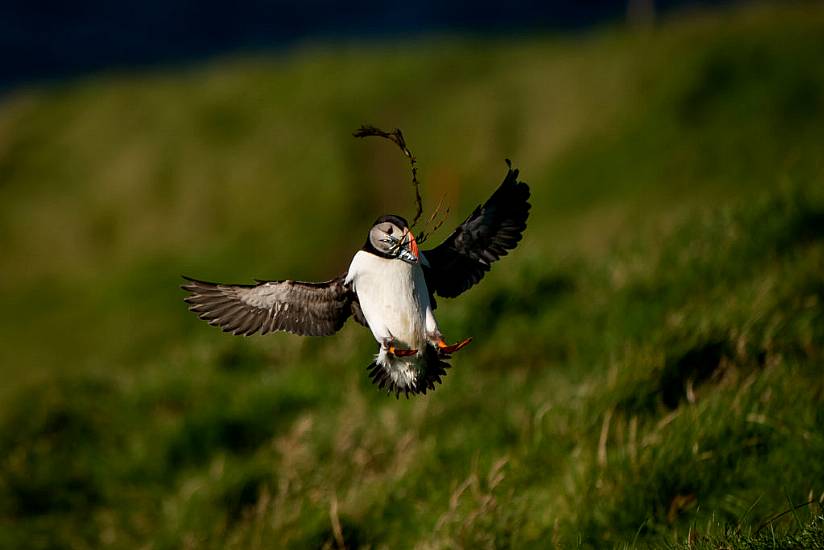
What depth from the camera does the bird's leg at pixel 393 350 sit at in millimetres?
2129

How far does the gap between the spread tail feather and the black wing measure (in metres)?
0.31

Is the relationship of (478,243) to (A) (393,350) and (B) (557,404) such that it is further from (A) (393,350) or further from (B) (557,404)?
(B) (557,404)

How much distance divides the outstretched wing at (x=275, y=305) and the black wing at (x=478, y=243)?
298 mm

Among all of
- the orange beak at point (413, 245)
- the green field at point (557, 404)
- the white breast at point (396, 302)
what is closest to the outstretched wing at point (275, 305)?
the white breast at point (396, 302)

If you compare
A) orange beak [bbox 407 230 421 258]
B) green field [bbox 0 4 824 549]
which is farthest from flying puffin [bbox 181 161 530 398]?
green field [bbox 0 4 824 549]

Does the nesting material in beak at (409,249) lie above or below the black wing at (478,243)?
above

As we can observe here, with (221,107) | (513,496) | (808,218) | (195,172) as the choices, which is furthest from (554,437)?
(221,107)

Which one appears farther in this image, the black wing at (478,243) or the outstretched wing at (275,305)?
the black wing at (478,243)

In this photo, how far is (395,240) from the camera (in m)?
2.11

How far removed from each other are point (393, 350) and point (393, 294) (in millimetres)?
160

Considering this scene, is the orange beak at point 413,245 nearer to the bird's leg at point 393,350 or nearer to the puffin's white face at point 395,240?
the puffin's white face at point 395,240

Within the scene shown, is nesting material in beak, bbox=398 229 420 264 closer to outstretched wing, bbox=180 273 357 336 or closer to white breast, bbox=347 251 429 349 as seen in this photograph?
white breast, bbox=347 251 429 349

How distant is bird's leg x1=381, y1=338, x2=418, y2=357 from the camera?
213 cm

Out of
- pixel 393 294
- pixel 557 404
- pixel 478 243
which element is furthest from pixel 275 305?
pixel 557 404
